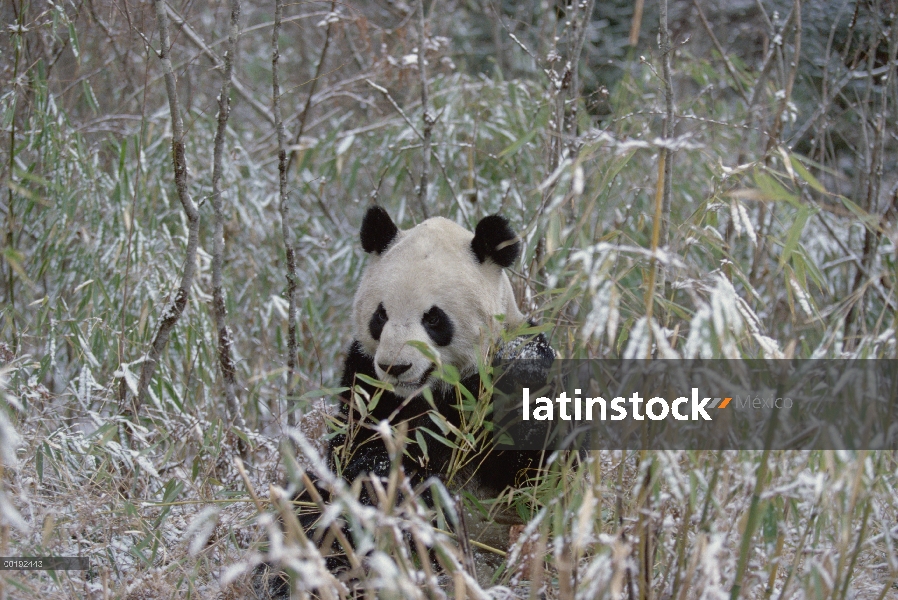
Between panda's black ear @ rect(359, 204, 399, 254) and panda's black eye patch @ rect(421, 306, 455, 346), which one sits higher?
panda's black ear @ rect(359, 204, 399, 254)

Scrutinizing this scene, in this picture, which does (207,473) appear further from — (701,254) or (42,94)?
(701,254)

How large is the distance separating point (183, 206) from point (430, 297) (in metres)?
1.05

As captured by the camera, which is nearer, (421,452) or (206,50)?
(421,452)

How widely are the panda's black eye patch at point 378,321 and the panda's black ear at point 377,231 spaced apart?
27 centimetres

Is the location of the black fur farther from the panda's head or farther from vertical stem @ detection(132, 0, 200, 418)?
vertical stem @ detection(132, 0, 200, 418)

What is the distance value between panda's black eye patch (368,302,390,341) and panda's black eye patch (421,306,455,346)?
131 millimetres

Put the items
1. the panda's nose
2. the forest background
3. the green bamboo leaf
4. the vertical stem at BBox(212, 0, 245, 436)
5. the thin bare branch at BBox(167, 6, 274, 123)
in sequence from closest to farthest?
the forest background → the green bamboo leaf → the panda's nose → the vertical stem at BBox(212, 0, 245, 436) → the thin bare branch at BBox(167, 6, 274, 123)

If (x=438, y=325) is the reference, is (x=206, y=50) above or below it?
above

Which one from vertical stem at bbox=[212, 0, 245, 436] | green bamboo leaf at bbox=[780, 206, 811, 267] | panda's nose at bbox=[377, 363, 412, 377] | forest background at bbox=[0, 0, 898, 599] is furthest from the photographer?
vertical stem at bbox=[212, 0, 245, 436]

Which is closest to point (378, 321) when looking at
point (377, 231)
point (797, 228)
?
point (377, 231)

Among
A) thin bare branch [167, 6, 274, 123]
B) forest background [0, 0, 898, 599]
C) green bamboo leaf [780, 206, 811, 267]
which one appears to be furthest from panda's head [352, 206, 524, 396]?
thin bare branch [167, 6, 274, 123]

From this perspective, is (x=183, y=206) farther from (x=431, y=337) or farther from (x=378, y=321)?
(x=431, y=337)

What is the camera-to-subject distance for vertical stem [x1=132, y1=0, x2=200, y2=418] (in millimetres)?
2600

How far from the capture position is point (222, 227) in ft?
9.23
